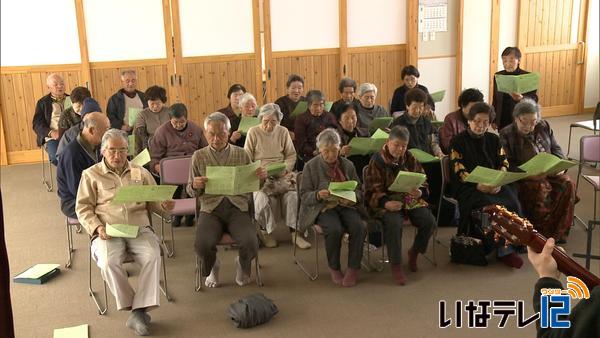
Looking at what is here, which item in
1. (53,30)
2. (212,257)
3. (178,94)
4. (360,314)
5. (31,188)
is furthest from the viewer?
(178,94)

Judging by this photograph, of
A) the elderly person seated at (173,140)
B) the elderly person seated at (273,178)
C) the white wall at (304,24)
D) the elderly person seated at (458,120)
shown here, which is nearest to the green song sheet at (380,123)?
the elderly person seated at (458,120)

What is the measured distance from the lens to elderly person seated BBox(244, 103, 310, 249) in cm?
529

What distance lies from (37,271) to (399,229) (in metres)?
2.98

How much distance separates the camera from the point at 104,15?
8.34 m

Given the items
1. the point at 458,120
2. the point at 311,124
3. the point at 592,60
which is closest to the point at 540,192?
the point at 458,120

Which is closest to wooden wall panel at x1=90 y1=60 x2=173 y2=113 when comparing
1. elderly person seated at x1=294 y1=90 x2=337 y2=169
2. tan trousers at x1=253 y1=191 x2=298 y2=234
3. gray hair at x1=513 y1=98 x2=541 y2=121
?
elderly person seated at x1=294 y1=90 x2=337 y2=169

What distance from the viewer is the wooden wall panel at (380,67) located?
9461 millimetres

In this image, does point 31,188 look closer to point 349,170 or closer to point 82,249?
point 82,249

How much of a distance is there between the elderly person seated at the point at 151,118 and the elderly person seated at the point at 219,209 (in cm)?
201

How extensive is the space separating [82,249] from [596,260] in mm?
4471

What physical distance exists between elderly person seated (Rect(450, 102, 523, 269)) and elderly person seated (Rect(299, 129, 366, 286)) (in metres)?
0.92

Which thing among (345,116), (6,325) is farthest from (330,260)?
(6,325)

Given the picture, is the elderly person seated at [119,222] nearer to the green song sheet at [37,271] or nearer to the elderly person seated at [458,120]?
the green song sheet at [37,271]

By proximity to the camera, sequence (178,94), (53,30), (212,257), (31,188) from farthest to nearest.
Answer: (178,94), (53,30), (31,188), (212,257)
